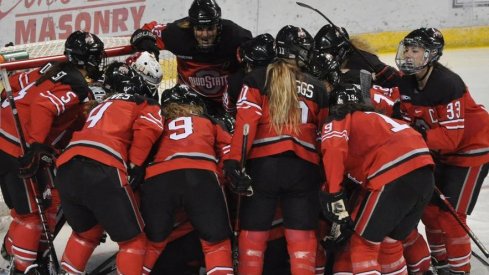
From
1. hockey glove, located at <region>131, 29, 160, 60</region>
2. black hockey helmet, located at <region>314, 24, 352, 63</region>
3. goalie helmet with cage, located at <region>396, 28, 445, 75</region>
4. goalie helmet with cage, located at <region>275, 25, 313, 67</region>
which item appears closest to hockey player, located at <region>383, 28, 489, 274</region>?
goalie helmet with cage, located at <region>396, 28, 445, 75</region>

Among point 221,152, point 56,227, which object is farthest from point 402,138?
point 56,227

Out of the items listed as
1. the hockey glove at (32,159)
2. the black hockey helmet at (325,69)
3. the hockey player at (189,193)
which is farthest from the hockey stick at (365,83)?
the hockey glove at (32,159)

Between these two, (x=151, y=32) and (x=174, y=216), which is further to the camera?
(x=151, y=32)

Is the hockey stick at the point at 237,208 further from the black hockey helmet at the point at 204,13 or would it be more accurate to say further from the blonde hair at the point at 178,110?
the black hockey helmet at the point at 204,13

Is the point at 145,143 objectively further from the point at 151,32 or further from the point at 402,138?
the point at 151,32

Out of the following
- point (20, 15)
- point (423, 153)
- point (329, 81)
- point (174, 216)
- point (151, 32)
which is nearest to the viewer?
point (423, 153)

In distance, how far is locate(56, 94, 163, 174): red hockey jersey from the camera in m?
3.53

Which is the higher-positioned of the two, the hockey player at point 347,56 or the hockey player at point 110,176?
the hockey player at point 347,56

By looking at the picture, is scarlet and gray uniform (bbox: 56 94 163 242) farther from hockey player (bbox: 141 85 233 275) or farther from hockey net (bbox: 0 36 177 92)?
hockey net (bbox: 0 36 177 92)

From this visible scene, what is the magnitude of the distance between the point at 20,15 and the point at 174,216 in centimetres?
403

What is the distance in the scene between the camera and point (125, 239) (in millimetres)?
3510

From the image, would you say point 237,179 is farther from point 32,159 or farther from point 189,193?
point 32,159

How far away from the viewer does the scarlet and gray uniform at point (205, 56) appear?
4.71 metres

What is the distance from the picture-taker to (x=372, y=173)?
3.43m
